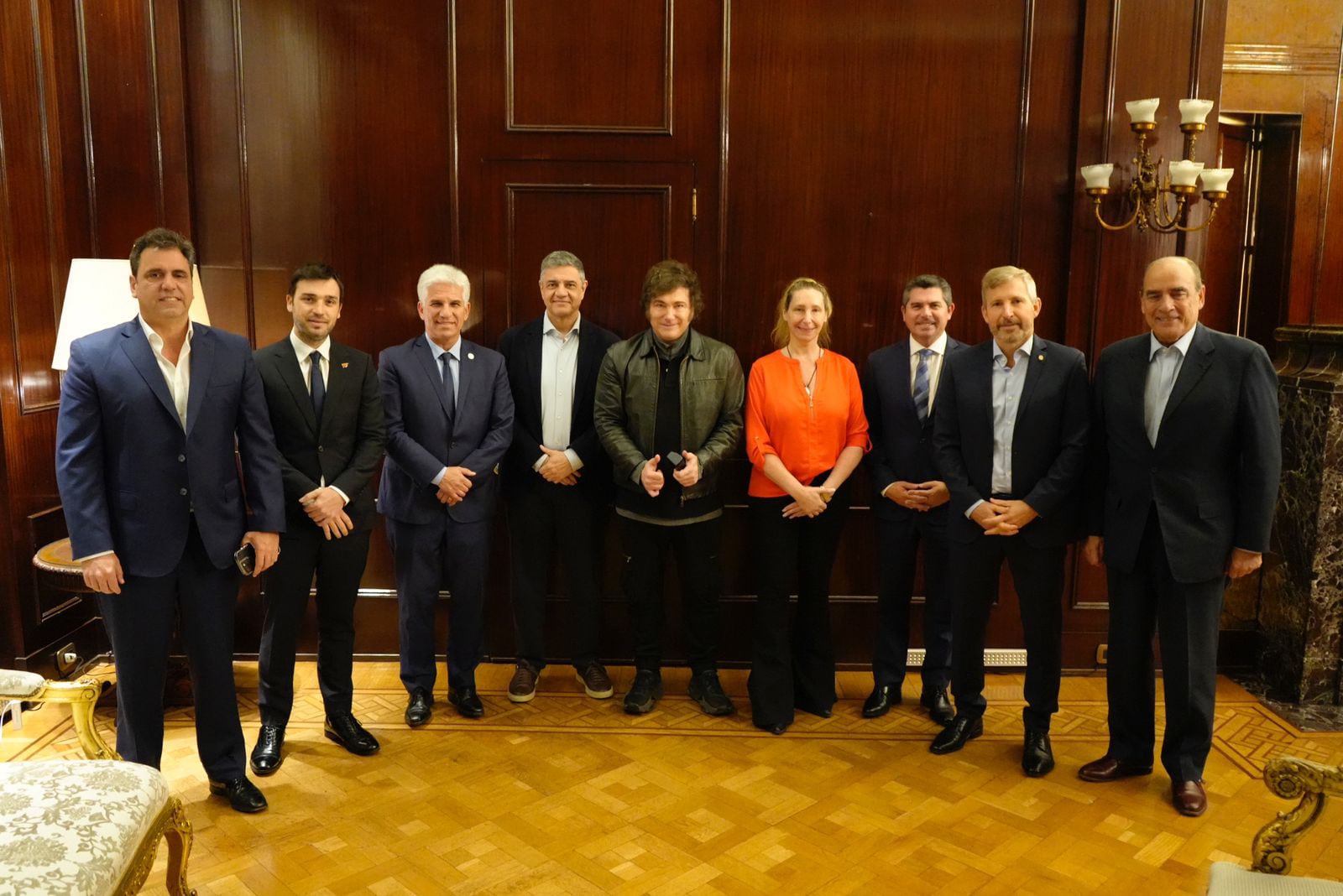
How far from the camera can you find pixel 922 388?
12.7ft

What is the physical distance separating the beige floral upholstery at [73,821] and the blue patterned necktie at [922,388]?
276 centimetres

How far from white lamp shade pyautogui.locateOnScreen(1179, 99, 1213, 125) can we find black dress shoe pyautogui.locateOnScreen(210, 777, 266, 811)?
4133mm

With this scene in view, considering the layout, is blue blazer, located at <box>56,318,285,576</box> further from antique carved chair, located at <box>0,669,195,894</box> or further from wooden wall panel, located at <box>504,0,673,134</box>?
wooden wall panel, located at <box>504,0,673,134</box>

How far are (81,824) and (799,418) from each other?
2.54m

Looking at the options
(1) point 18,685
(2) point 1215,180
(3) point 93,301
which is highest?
(2) point 1215,180

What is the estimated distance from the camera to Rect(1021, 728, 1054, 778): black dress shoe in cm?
349

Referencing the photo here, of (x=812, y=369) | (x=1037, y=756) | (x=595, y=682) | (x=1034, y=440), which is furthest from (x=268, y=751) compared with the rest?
(x=1034, y=440)

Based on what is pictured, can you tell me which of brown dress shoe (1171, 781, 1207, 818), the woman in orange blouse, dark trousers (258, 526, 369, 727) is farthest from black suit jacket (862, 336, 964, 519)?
dark trousers (258, 526, 369, 727)

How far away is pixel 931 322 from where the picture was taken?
3887 millimetres

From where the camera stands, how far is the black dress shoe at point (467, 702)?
395 cm

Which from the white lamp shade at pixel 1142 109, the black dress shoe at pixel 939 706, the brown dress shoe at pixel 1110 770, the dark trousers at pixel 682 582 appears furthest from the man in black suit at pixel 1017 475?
the white lamp shade at pixel 1142 109

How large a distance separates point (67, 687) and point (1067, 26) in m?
4.29

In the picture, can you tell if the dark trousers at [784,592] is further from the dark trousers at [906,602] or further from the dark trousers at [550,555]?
the dark trousers at [550,555]

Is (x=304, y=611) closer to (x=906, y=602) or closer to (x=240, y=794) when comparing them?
(x=240, y=794)
